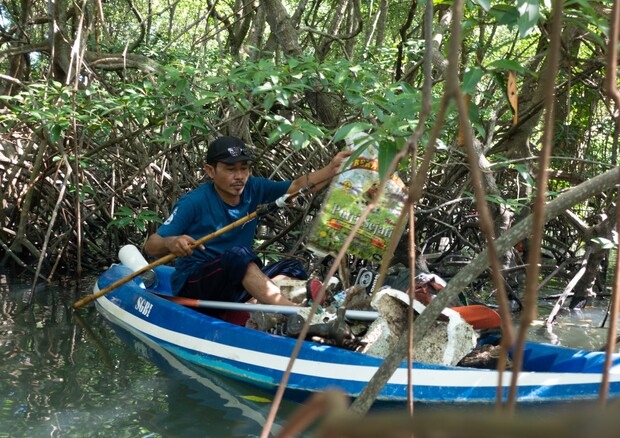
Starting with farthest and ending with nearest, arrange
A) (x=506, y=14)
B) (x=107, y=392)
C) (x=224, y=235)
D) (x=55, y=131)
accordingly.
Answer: (x=55, y=131) < (x=224, y=235) < (x=107, y=392) < (x=506, y=14)

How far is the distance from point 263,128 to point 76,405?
3984mm

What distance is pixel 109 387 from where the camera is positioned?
154 inches

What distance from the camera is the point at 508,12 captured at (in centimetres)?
196

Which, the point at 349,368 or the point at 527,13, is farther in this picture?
the point at 349,368

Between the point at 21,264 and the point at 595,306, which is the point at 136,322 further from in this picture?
the point at 595,306

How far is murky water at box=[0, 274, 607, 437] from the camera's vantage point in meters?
3.35

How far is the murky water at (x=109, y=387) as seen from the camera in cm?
335

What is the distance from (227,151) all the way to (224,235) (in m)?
0.51

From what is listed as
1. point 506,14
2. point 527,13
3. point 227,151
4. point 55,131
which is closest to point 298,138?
point 227,151

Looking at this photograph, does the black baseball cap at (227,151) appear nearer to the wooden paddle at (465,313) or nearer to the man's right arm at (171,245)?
the man's right arm at (171,245)

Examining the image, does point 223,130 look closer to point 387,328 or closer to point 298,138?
point 298,138

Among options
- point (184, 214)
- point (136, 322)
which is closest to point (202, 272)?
point (184, 214)

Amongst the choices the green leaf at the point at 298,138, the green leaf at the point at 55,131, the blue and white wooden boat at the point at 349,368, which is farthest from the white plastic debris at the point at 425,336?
the green leaf at the point at 55,131

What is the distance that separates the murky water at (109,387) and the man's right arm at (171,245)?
630 mm
